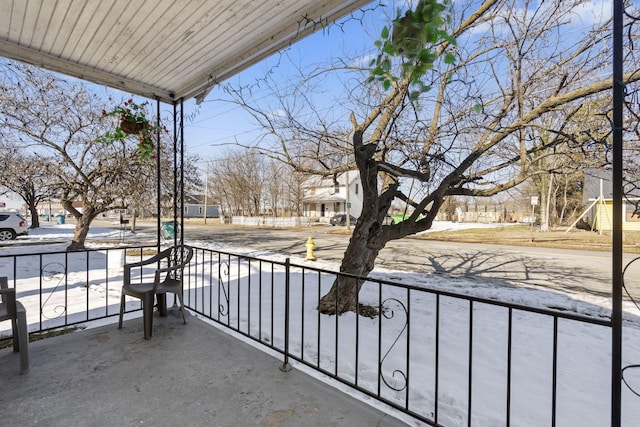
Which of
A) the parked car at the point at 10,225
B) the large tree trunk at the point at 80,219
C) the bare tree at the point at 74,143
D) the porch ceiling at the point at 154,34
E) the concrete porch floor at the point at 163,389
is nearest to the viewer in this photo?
the concrete porch floor at the point at 163,389

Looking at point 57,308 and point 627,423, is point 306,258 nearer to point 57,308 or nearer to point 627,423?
point 57,308

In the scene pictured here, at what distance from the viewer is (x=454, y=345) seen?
11.2 ft

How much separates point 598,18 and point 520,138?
108 centimetres

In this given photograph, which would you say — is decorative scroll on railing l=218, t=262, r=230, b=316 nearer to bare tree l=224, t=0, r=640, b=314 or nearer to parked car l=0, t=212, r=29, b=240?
bare tree l=224, t=0, r=640, b=314

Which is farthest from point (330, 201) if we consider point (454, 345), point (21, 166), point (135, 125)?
point (135, 125)

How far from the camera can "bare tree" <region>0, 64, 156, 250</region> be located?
7512 millimetres

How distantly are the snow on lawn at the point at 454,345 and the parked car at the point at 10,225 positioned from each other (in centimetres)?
1017

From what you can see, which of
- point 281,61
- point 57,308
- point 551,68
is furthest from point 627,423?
point 57,308

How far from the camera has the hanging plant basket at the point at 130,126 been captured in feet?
9.75

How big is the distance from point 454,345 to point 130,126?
4.06 meters

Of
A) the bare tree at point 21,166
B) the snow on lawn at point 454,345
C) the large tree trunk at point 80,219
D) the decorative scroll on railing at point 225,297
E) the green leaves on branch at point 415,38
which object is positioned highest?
the bare tree at point 21,166

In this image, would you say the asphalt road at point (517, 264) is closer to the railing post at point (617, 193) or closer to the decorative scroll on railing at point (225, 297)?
the decorative scroll on railing at point (225, 297)

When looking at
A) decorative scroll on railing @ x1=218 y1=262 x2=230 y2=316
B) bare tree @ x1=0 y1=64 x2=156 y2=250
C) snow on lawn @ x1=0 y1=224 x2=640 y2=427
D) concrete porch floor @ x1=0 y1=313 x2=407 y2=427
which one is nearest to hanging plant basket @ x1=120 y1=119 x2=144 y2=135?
snow on lawn @ x1=0 y1=224 x2=640 y2=427

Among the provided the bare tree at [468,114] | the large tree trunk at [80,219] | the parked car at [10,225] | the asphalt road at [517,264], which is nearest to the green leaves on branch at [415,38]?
the bare tree at [468,114]
